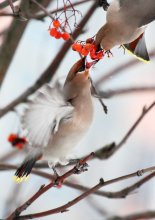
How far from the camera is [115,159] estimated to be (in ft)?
12.1

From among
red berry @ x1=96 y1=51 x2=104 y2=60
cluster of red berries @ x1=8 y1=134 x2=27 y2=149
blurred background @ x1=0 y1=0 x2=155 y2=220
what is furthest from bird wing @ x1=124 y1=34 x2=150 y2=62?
blurred background @ x1=0 y1=0 x2=155 y2=220

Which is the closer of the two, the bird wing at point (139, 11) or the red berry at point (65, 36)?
the bird wing at point (139, 11)

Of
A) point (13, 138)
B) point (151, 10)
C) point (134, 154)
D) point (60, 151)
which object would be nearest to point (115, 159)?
point (134, 154)

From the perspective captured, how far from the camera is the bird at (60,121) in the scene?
136 centimetres

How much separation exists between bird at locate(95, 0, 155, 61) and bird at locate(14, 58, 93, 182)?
0.30ft

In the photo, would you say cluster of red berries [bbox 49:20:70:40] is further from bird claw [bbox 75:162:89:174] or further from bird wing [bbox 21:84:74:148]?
bird claw [bbox 75:162:89:174]

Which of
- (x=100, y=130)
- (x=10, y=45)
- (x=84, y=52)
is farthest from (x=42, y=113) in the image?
(x=100, y=130)

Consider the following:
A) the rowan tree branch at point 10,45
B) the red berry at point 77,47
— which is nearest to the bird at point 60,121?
the red berry at point 77,47

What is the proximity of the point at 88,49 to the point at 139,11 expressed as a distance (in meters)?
0.15

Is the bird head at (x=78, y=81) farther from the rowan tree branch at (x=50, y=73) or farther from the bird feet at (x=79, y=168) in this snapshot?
the bird feet at (x=79, y=168)

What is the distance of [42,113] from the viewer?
4.47 ft

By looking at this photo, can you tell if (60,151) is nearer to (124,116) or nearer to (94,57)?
(94,57)

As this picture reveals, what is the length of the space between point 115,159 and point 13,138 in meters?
1.94

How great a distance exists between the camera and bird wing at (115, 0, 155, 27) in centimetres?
125
